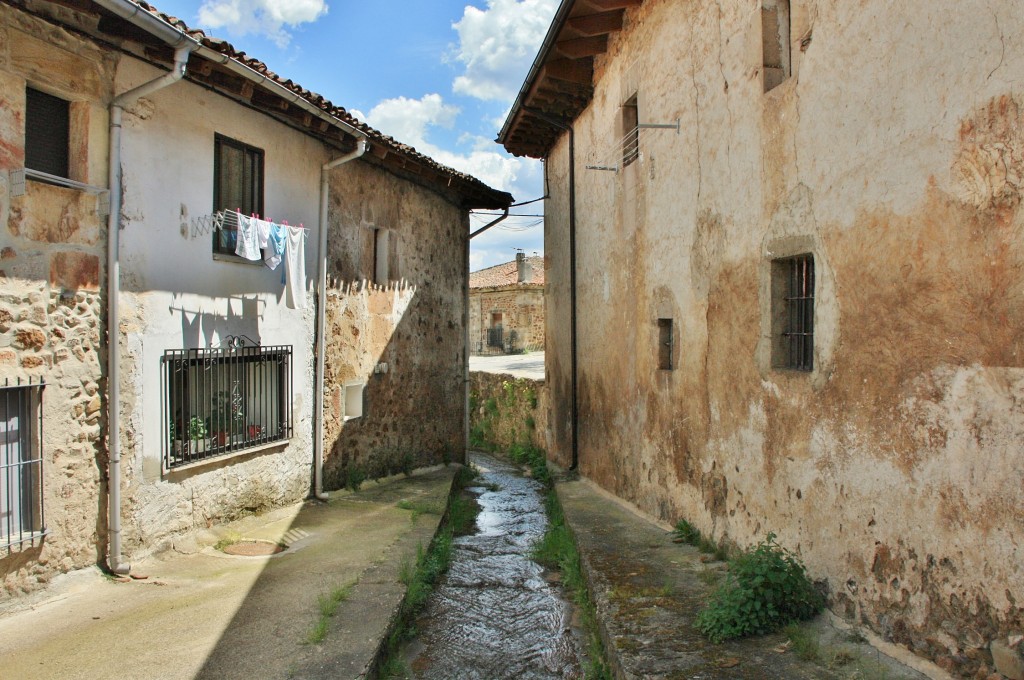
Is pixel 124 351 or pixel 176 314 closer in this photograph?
pixel 124 351

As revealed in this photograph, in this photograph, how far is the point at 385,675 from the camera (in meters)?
4.91

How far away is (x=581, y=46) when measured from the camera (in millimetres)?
9703

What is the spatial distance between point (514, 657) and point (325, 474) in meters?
4.52

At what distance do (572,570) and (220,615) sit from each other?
3435 mm

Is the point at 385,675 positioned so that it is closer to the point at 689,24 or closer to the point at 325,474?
the point at 325,474

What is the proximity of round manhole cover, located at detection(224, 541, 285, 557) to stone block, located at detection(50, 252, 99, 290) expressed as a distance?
2837 mm

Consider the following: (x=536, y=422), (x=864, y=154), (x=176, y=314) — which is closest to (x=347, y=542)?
(x=176, y=314)

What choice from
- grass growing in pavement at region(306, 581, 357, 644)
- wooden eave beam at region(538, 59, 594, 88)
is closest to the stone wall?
wooden eave beam at region(538, 59, 594, 88)

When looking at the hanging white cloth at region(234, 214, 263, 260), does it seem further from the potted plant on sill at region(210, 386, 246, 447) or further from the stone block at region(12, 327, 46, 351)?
the stone block at region(12, 327, 46, 351)

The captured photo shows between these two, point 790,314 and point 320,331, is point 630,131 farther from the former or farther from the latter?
point 320,331

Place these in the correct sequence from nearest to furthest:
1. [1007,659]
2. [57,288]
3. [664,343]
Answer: [1007,659] < [57,288] < [664,343]

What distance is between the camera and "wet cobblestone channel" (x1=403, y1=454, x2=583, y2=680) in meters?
5.41

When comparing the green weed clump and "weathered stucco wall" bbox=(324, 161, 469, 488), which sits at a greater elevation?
"weathered stucco wall" bbox=(324, 161, 469, 488)

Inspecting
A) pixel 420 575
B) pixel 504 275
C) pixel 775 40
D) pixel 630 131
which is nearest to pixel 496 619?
pixel 420 575
